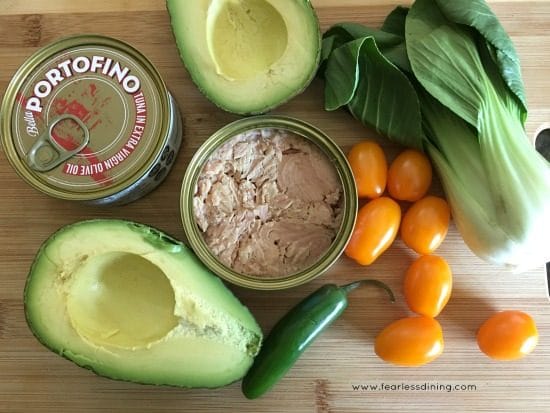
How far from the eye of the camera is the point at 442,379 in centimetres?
116

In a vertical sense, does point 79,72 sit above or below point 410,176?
above

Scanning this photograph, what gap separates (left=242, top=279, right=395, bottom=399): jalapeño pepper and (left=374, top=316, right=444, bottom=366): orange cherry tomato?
0.09 metres

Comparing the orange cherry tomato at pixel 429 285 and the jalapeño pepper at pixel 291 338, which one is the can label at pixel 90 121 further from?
the orange cherry tomato at pixel 429 285

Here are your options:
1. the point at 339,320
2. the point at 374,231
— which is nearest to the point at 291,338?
the point at 339,320

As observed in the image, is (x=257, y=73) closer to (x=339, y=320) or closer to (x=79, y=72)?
(x=79, y=72)

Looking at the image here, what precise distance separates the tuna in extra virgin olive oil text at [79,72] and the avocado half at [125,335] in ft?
0.81

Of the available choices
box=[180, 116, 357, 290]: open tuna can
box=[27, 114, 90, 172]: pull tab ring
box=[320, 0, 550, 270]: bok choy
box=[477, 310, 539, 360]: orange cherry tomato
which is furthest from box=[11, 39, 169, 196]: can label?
box=[477, 310, 539, 360]: orange cherry tomato

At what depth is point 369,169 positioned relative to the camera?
3.79 feet

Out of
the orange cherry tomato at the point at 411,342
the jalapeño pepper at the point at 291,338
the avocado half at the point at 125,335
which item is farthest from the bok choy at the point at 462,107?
the avocado half at the point at 125,335

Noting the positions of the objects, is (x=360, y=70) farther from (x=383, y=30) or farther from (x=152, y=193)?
(x=152, y=193)

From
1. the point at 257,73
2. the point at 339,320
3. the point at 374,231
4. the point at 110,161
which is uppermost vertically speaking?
the point at 257,73

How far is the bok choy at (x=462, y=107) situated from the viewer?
3.54 ft

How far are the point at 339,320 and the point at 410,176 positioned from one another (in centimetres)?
29

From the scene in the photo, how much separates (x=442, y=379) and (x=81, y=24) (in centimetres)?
96
